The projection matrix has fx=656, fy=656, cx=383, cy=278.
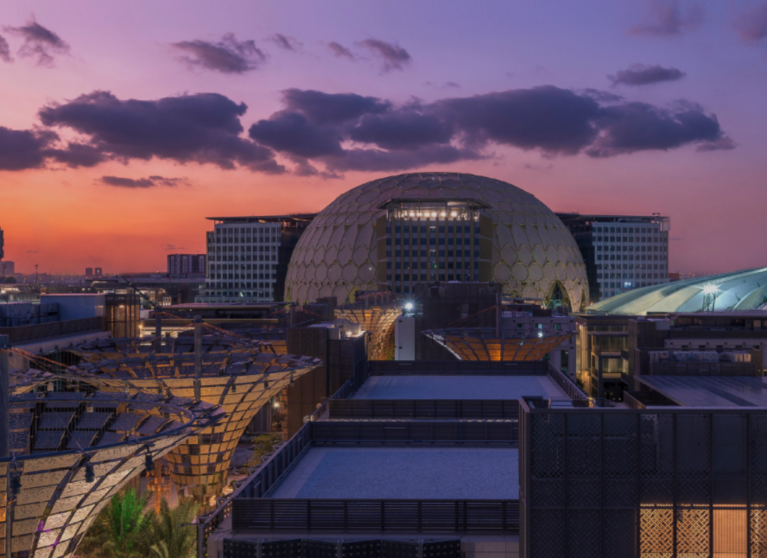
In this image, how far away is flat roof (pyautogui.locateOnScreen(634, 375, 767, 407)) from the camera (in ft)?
137

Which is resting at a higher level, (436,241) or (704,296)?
(436,241)

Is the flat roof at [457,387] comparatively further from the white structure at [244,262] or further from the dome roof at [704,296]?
the white structure at [244,262]

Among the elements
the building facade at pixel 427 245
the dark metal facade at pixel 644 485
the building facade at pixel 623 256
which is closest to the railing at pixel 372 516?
the dark metal facade at pixel 644 485

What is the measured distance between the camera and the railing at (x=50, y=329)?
138ft

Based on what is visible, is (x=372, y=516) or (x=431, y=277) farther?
(x=431, y=277)

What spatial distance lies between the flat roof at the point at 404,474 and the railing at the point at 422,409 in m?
4.72

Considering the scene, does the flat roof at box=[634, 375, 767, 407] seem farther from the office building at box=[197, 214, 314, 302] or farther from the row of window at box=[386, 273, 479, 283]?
the office building at box=[197, 214, 314, 302]

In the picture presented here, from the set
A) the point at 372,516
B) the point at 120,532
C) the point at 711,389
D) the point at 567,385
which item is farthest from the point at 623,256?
the point at 372,516

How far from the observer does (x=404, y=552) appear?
14.1m

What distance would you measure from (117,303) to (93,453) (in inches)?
1888

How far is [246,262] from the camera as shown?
138m

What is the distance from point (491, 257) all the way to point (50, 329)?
182 ft

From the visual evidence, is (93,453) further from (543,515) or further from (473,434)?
(473,434)

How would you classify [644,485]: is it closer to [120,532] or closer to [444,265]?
[120,532]
